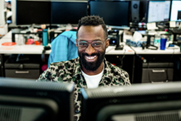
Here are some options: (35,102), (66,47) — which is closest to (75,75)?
(66,47)

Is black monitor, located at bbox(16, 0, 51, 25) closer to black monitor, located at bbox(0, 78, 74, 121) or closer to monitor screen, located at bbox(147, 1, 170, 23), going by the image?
monitor screen, located at bbox(147, 1, 170, 23)

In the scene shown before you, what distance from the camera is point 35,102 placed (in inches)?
21.4

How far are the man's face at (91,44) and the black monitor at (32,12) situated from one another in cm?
191

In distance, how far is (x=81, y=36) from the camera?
4.03 ft

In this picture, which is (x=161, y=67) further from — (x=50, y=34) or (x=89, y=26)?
(x=89, y=26)

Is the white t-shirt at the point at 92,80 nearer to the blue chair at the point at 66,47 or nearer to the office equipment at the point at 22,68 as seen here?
the blue chair at the point at 66,47

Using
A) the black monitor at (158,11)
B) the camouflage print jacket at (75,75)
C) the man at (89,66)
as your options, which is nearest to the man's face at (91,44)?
the man at (89,66)

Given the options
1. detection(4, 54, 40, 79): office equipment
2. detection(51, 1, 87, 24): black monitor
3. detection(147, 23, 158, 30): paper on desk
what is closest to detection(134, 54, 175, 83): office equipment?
detection(147, 23, 158, 30): paper on desk

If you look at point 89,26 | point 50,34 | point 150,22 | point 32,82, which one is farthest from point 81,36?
point 150,22

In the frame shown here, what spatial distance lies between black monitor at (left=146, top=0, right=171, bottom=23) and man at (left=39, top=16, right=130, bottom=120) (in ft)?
6.22

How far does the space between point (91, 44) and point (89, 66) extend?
5.7 inches

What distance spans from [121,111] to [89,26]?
774mm

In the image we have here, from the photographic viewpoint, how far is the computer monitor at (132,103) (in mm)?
538

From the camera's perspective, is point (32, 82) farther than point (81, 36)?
No
